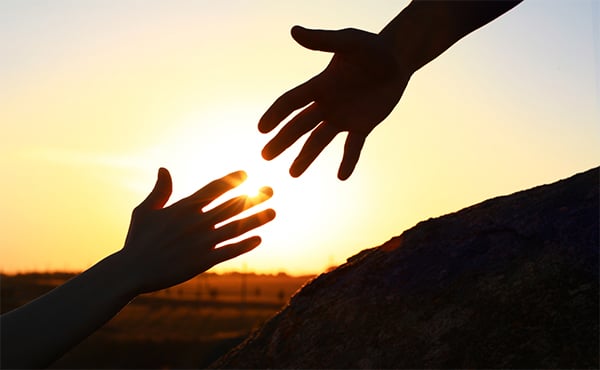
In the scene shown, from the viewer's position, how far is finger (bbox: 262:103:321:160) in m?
2.85

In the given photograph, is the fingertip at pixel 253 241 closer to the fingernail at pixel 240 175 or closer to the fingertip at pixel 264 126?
the fingernail at pixel 240 175

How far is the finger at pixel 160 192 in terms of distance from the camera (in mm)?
1888

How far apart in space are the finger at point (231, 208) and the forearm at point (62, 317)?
25 cm

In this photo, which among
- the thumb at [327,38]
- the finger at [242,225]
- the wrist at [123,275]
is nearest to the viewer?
the wrist at [123,275]

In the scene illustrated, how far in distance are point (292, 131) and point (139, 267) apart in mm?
1258

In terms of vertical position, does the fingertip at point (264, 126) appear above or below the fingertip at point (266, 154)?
above

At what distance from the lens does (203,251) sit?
183cm

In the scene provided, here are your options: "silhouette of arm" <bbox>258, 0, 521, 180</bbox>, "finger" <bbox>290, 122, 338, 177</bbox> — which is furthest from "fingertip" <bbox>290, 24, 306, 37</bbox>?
"finger" <bbox>290, 122, 338, 177</bbox>

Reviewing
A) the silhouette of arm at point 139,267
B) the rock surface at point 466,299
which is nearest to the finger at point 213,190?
the silhouette of arm at point 139,267

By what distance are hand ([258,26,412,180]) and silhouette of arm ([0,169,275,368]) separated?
0.84 metres

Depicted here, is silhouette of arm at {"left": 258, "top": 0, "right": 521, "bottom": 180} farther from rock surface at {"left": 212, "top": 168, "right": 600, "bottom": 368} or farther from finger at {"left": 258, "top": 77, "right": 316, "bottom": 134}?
rock surface at {"left": 212, "top": 168, "right": 600, "bottom": 368}

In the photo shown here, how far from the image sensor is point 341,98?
3.05 m

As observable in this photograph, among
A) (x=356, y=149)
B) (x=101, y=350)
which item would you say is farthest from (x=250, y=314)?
(x=356, y=149)

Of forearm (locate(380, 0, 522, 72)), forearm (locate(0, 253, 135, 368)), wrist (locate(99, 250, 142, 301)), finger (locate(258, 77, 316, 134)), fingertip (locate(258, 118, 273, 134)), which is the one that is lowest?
forearm (locate(0, 253, 135, 368))
